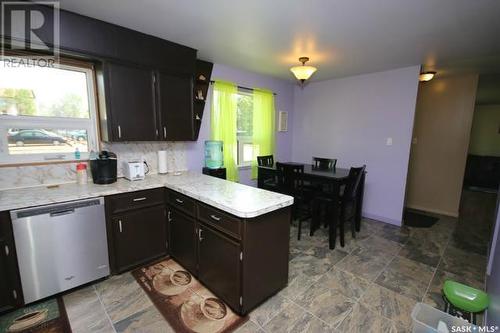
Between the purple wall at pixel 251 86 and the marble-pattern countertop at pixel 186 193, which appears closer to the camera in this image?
the marble-pattern countertop at pixel 186 193

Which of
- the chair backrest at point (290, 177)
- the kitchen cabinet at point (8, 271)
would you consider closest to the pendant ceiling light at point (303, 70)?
the chair backrest at point (290, 177)

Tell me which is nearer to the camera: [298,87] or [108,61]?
[108,61]

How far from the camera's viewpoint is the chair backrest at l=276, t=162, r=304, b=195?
2967 millimetres

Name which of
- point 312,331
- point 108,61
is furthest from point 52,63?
point 312,331

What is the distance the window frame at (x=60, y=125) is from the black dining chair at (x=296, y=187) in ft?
7.49

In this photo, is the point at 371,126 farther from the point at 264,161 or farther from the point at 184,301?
the point at 184,301

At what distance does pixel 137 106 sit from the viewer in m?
2.40

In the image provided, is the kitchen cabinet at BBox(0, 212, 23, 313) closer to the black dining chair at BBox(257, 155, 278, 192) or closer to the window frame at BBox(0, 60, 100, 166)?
the window frame at BBox(0, 60, 100, 166)

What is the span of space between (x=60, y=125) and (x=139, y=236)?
1.39 metres

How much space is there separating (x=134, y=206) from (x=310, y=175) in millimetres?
2110

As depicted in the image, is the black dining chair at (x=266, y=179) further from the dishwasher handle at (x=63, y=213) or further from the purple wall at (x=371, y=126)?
the dishwasher handle at (x=63, y=213)

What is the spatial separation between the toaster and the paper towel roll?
33 cm

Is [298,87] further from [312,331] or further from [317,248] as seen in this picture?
[312,331]

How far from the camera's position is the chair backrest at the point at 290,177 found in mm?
2967
